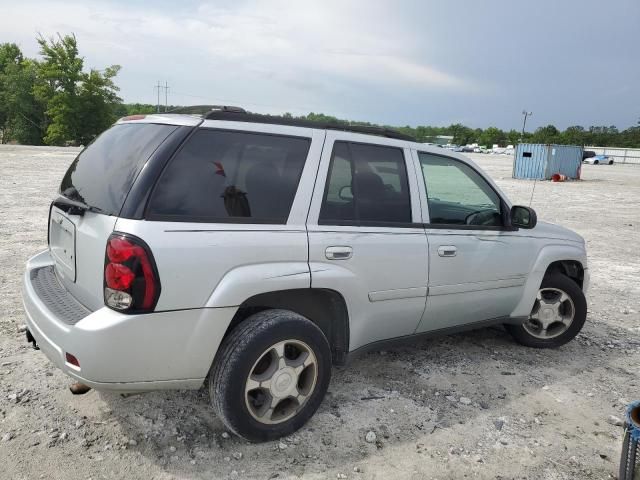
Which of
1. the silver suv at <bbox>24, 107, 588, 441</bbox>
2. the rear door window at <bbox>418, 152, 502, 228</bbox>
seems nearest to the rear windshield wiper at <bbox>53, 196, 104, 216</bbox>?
the silver suv at <bbox>24, 107, 588, 441</bbox>

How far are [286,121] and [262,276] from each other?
3.30ft

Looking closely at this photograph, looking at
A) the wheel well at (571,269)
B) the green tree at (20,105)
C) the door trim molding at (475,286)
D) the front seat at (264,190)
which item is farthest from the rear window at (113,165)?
the green tree at (20,105)

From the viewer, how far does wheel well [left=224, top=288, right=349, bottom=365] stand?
2.91 meters

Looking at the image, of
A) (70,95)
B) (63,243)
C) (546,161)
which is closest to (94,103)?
(70,95)

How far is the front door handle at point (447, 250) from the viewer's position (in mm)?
3561

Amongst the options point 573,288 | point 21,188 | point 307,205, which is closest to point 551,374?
point 573,288

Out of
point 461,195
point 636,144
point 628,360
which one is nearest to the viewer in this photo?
point 461,195

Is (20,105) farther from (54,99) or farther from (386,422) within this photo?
(386,422)

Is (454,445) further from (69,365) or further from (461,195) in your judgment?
(69,365)

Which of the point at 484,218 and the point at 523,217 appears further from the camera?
the point at 523,217

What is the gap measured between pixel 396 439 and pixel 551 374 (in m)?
1.75

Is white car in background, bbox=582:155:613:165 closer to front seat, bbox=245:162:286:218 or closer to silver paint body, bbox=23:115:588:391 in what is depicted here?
silver paint body, bbox=23:115:588:391

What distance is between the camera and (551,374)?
13.4 feet

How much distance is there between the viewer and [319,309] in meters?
3.21
